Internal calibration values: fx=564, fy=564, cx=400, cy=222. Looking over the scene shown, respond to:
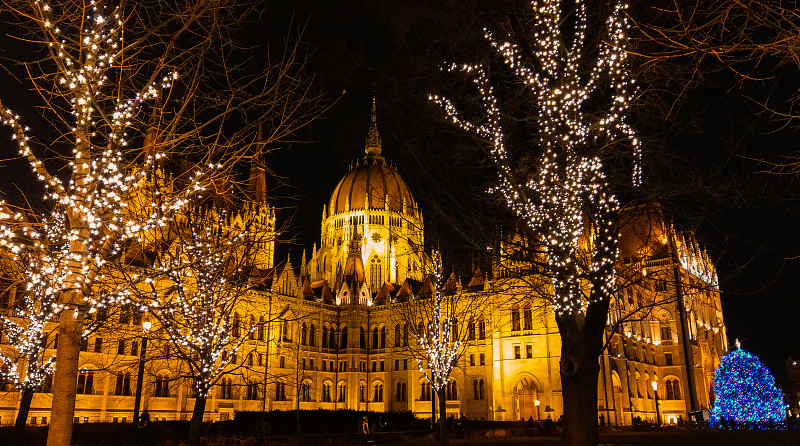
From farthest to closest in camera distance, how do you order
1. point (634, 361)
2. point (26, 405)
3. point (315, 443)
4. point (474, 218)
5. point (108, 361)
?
point (634, 361) < point (108, 361) < point (315, 443) < point (26, 405) < point (474, 218)

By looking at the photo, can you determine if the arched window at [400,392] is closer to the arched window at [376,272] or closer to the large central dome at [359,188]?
the arched window at [376,272]

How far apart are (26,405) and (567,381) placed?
2042cm

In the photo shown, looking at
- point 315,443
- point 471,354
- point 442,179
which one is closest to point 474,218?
point 442,179

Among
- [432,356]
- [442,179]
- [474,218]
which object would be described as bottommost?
[432,356]

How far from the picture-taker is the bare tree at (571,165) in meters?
10.8

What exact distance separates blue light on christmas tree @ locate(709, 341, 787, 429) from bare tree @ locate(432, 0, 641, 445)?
3359 centimetres

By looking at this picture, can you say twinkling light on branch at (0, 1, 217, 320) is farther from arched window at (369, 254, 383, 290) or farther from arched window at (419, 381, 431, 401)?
arched window at (369, 254, 383, 290)

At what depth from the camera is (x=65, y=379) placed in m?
8.56

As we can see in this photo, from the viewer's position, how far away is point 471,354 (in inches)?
2373

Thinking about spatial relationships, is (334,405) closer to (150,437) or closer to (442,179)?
(150,437)

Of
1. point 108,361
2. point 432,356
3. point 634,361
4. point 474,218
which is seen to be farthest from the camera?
point 634,361

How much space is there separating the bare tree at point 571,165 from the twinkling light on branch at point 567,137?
0.02 metres

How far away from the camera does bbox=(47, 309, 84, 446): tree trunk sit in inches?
331

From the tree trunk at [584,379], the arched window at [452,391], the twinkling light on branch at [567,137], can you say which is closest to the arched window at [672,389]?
the arched window at [452,391]
